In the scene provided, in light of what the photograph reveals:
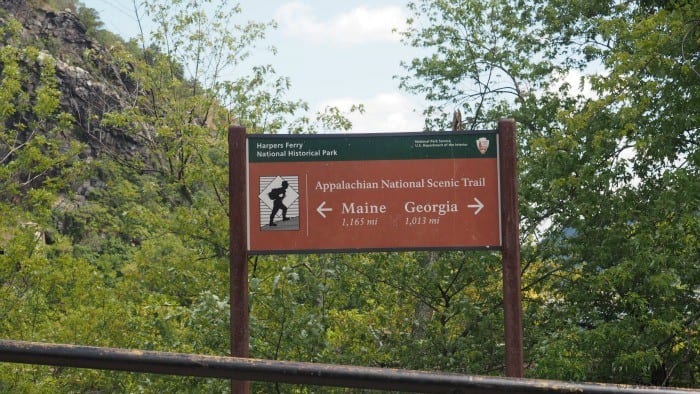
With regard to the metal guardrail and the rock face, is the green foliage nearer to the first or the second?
the metal guardrail

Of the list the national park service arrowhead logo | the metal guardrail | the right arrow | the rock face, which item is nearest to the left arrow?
the right arrow

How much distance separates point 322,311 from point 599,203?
270 cm

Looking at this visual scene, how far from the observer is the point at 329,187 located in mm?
4816

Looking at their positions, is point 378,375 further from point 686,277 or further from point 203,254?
point 203,254

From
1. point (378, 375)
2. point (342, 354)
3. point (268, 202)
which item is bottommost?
point (342, 354)

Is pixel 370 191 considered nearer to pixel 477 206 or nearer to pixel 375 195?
pixel 375 195

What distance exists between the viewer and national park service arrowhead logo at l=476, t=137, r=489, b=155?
479 cm

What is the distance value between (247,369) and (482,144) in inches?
140

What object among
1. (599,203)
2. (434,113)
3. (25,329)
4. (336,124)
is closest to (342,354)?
(599,203)

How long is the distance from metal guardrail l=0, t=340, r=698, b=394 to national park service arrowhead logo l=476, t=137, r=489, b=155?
346 centimetres

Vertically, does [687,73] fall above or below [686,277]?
above

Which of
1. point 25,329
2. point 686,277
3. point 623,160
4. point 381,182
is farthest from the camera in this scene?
point 25,329

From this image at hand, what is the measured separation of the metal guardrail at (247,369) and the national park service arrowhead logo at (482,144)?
3.46 meters

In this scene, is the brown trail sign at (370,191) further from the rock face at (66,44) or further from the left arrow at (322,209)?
the rock face at (66,44)
